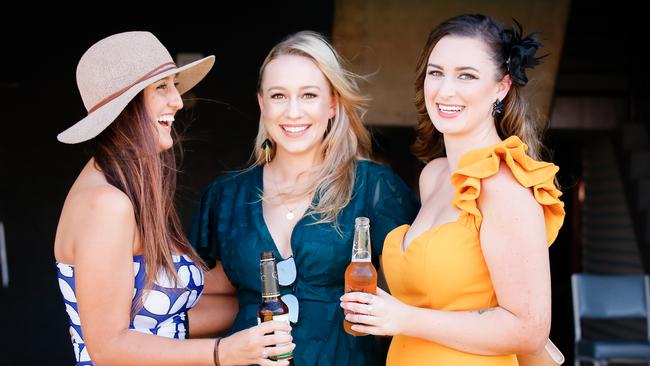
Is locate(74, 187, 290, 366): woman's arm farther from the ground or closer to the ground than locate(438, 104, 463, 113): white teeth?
closer to the ground

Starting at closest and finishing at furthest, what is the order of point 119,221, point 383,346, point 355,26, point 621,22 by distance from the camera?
1. point 119,221
2. point 383,346
3. point 355,26
4. point 621,22

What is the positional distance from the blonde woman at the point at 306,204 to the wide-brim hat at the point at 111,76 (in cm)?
47

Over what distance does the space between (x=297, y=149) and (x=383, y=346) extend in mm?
2927

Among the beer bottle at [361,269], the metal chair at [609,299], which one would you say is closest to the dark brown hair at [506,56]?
the beer bottle at [361,269]

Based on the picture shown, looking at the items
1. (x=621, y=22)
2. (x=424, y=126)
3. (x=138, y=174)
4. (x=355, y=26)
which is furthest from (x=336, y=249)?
(x=621, y=22)

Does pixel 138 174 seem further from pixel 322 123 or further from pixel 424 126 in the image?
pixel 424 126

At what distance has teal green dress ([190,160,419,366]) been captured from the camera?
224 centimetres

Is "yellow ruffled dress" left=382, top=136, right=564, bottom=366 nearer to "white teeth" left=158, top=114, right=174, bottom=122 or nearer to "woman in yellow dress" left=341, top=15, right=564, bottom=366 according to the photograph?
"woman in yellow dress" left=341, top=15, right=564, bottom=366

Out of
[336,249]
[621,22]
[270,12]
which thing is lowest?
[336,249]

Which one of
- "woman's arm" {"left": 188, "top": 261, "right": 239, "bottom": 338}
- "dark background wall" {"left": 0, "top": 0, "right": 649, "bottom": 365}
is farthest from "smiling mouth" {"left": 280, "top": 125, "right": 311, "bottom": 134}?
"dark background wall" {"left": 0, "top": 0, "right": 649, "bottom": 365}

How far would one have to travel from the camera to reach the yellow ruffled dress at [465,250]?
1882 mm

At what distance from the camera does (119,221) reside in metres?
1.82

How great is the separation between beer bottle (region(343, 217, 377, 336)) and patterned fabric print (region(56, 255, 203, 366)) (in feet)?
1.45

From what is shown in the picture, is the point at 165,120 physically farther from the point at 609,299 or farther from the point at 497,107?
the point at 609,299
